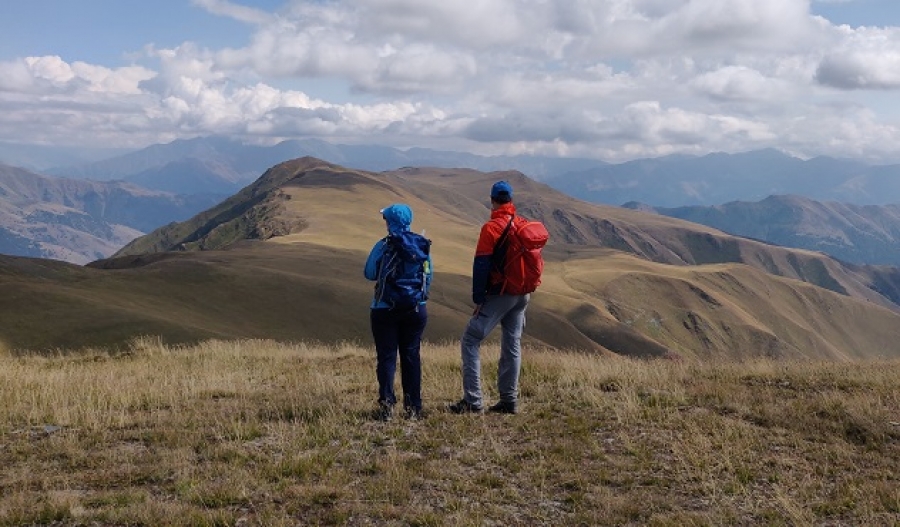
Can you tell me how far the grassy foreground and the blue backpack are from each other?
1.63 metres

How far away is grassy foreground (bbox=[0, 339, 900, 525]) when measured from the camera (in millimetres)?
5816

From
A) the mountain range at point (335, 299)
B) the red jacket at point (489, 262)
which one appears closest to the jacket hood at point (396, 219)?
the red jacket at point (489, 262)

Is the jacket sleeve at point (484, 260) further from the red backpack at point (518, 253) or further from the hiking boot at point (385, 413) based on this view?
the hiking boot at point (385, 413)

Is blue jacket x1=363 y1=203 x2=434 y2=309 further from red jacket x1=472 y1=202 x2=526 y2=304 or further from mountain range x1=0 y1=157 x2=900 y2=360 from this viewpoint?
mountain range x1=0 y1=157 x2=900 y2=360

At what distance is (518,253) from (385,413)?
277cm

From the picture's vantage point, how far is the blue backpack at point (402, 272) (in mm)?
8727

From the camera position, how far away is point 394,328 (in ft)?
29.5

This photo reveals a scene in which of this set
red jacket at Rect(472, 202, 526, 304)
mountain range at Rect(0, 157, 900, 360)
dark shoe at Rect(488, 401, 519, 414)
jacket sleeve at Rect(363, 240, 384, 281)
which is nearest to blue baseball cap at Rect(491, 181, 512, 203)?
red jacket at Rect(472, 202, 526, 304)

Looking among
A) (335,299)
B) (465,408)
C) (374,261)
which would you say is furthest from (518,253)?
(335,299)

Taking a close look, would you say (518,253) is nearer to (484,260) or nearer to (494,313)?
(484,260)

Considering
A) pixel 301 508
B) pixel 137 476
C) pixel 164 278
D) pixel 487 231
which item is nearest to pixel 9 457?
pixel 137 476

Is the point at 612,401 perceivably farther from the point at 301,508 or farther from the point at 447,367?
the point at 301,508

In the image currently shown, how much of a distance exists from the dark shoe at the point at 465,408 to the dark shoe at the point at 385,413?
932 millimetres

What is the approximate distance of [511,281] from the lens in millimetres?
8805
